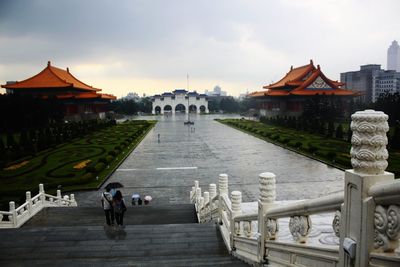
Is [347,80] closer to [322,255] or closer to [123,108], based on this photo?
[123,108]

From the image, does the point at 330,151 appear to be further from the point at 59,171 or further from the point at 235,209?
the point at 235,209

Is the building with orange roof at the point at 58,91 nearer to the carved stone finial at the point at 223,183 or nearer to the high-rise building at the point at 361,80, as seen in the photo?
the carved stone finial at the point at 223,183

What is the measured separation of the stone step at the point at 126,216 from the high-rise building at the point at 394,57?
20795cm

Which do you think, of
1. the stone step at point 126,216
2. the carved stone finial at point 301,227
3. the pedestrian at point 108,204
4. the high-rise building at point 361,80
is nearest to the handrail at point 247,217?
the carved stone finial at point 301,227

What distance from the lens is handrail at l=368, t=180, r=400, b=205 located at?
2314mm

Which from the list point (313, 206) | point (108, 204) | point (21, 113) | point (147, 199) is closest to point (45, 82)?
point (21, 113)

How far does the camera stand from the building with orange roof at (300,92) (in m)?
51.8

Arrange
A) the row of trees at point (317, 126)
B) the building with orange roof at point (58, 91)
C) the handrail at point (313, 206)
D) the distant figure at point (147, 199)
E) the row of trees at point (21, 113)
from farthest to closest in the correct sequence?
the building with orange roof at point (58, 91) < the row of trees at point (21, 113) < the row of trees at point (317, 126) < the distant figure at point (147, 199) < the handrail at point (313, 206)

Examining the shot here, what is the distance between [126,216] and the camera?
1157cm

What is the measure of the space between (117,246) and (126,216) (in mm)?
4744

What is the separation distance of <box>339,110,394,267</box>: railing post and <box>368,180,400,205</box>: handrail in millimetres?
56

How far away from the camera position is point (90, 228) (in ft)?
28.0

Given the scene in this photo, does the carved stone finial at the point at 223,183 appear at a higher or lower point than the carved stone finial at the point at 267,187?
lower

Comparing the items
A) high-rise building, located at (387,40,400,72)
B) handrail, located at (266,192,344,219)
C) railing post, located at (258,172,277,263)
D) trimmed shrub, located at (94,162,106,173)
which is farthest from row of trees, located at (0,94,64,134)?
high-rise building, located at (387,40,400,72)
